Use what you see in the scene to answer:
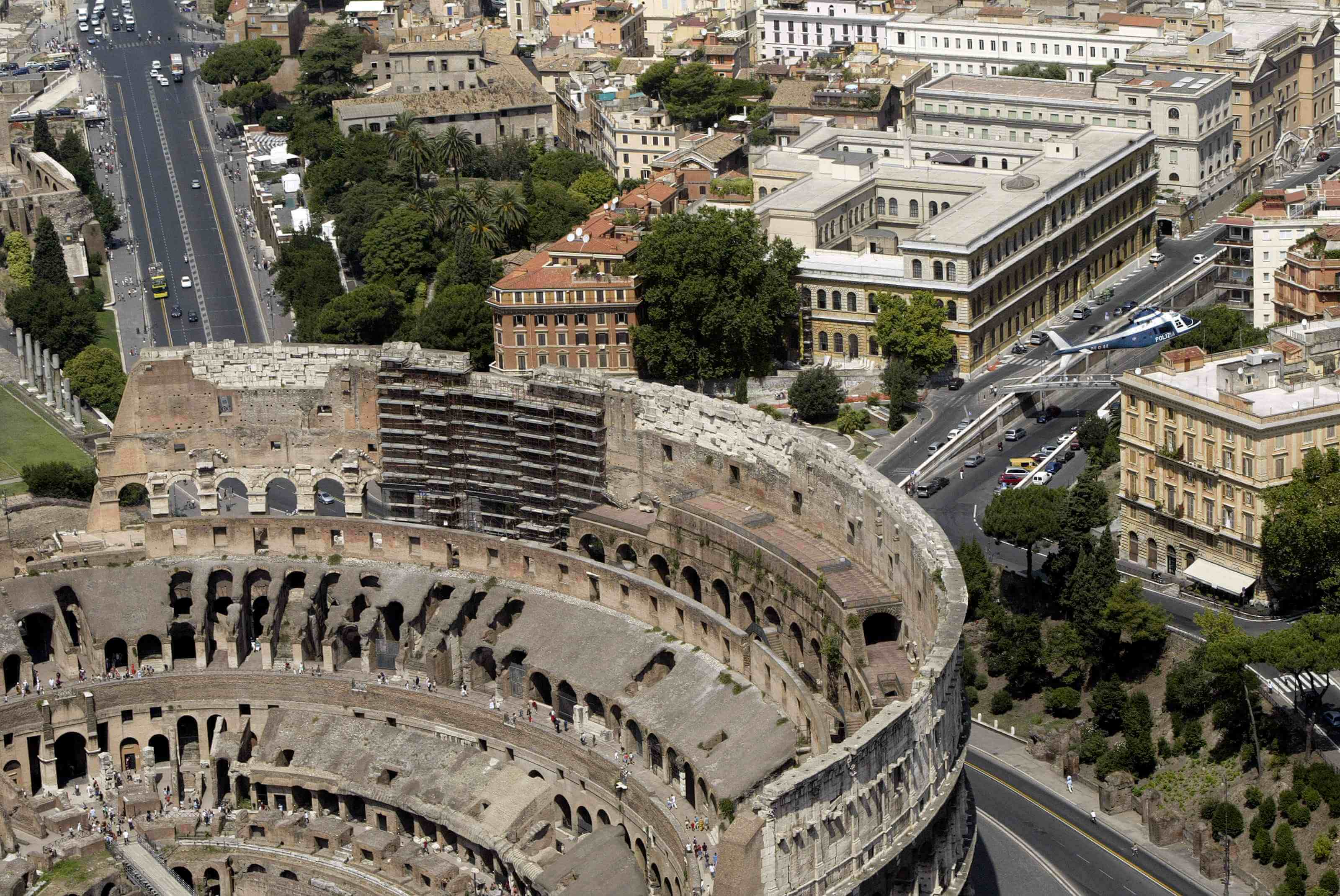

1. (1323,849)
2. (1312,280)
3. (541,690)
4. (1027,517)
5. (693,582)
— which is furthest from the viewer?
(1312,280)

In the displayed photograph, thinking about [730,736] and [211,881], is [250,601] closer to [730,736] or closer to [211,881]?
[211,881]

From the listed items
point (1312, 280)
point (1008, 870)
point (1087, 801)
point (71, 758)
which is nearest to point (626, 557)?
point (1087, 801)

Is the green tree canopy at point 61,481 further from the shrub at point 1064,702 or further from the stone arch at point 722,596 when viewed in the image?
the shrub at point 1064,702

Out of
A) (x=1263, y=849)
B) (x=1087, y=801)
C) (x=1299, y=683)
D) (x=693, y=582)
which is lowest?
(x=1087, y=801)

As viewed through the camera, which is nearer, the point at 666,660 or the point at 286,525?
the point at 666,660

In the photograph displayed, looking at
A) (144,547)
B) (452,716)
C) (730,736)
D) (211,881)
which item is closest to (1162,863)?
(730,736)

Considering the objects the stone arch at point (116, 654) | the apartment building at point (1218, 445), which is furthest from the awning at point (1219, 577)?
the stone arch at point (116, 654)

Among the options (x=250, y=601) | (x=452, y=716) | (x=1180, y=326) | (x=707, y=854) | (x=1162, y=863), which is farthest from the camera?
(x=1180, y=326)

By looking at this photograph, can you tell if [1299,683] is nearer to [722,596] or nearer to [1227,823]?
[1227,823]
